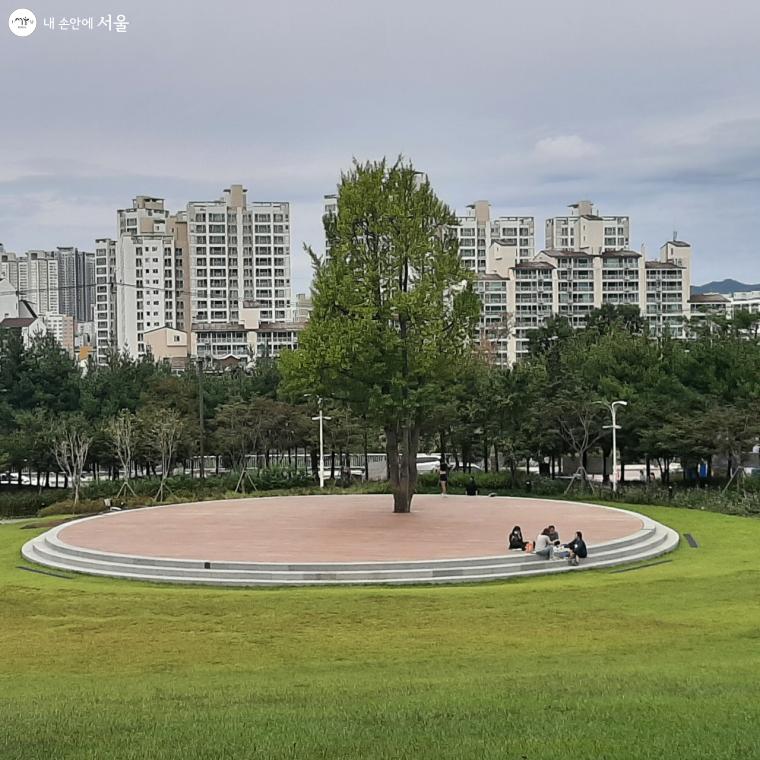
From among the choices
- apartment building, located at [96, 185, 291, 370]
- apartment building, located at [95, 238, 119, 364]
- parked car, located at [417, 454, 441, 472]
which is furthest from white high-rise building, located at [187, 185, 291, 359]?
parked car, located at [417, 454, 441, 472]

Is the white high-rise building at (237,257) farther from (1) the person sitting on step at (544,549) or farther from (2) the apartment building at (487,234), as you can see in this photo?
(1) the person sitting on step at (544,549)

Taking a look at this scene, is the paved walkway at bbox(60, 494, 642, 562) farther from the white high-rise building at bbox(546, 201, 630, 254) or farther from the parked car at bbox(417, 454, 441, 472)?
the white high-rise building at bbox(546, 201, 630, 254)

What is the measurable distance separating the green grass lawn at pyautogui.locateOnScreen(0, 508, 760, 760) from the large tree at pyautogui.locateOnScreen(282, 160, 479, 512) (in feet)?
28.1

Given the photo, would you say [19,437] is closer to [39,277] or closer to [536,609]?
[536,609]

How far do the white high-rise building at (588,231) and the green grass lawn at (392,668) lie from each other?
91048 millimetres

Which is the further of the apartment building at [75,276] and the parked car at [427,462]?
the apartment building at [75,276]

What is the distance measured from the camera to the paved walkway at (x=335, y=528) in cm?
1975

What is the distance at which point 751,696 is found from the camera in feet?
26.9

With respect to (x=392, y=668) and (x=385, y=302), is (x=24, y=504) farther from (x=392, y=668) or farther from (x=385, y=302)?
(x=392, y=668)

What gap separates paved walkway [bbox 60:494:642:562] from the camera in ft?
64.8

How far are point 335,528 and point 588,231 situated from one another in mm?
90984

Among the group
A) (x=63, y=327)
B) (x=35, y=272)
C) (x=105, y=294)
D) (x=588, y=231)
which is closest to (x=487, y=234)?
(x=588, y=231)

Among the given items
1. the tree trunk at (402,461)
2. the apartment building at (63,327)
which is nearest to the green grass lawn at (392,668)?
the tree trunk at (402,461)

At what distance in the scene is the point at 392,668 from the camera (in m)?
11.0
